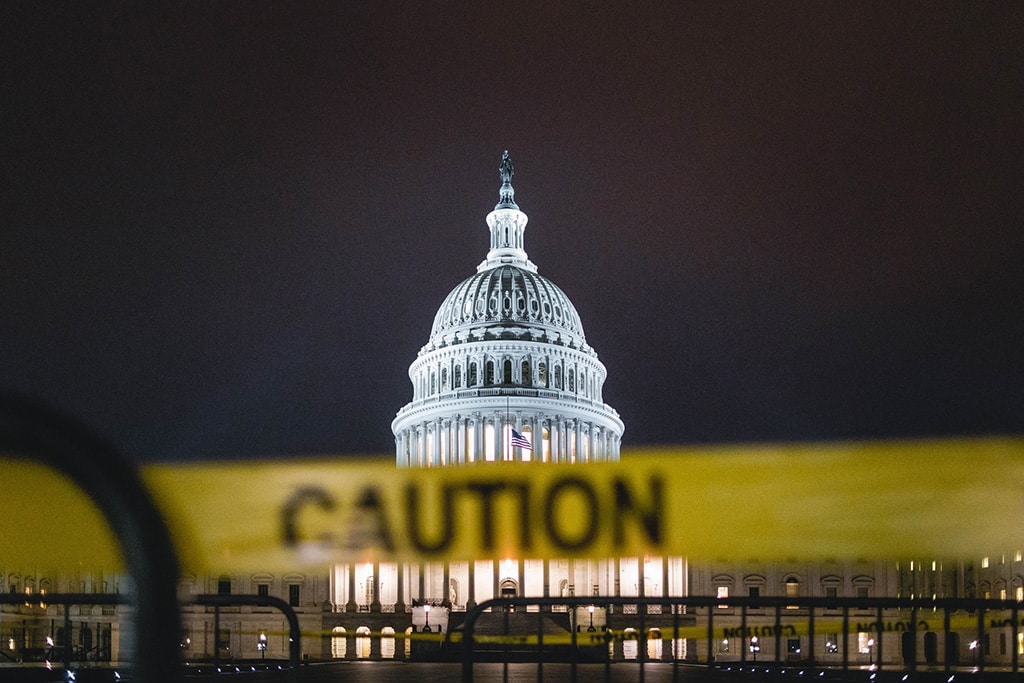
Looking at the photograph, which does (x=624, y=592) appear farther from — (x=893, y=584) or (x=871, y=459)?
(x=871, y=459)

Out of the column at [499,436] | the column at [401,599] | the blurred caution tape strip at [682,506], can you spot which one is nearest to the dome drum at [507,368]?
the column at [499,436]

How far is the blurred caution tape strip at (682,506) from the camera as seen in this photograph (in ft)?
37.4

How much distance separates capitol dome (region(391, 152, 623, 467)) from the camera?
106 metres

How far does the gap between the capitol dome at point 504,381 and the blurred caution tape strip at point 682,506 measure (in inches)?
3555

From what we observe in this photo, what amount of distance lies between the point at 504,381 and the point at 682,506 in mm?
95595

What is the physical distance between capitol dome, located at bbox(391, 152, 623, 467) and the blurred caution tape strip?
9030cm

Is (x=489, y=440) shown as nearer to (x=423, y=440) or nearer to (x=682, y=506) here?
(x=423, y=440)

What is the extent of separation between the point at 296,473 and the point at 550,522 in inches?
102

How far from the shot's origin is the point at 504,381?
A: 10719 cm

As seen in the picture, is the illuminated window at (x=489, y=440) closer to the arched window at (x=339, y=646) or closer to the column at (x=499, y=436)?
the column at (x=499, y=436)

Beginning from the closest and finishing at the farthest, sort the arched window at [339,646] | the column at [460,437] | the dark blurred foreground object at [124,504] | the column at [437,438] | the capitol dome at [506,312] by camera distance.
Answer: the dark blurred foreground object at [124,504], the arched window at [339,646], the column at [460,437], the column at [437,438], the capitol dome at [506,312]

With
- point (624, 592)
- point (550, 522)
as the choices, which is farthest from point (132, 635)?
point (624, 592)

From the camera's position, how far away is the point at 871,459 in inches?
457

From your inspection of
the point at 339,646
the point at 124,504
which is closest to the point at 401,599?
the point at 339,646
